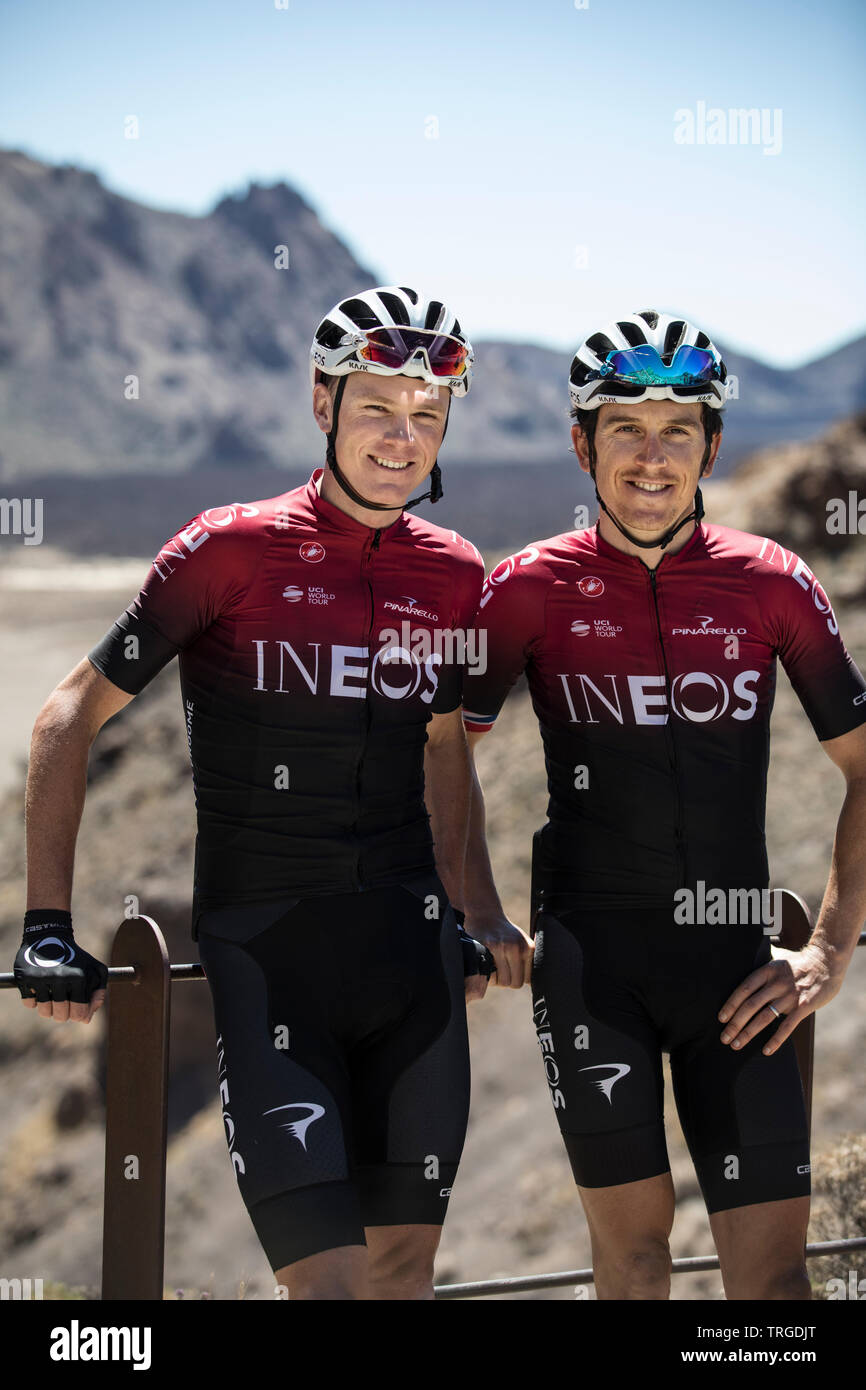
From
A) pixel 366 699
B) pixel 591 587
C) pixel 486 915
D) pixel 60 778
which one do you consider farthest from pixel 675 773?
pixel 60 778

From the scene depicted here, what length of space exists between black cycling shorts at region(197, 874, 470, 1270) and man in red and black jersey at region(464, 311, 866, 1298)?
0.32 m

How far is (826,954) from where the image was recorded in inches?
143

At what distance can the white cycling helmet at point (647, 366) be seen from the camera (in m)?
3.73

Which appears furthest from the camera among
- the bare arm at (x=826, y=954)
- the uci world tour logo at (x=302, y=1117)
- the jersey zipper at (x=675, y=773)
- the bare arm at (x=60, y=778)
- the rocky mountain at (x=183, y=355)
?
the rocky mountain at (x=183, y=355)

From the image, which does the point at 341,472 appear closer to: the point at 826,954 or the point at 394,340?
the point at 394,340

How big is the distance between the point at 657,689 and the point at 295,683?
977 mm

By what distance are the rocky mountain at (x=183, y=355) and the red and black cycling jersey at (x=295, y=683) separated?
124363 mm

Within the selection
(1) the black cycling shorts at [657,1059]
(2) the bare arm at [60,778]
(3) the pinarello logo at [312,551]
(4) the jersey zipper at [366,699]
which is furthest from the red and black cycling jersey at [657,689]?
(2) the bare arm at [60,778]

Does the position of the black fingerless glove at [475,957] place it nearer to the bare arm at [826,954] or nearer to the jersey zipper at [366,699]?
the jersey zipper at [366,699]

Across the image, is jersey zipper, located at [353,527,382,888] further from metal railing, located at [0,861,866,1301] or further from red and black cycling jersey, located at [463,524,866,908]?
metal railing, located at [0,861,866,1301]

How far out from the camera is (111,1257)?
11.1ft
